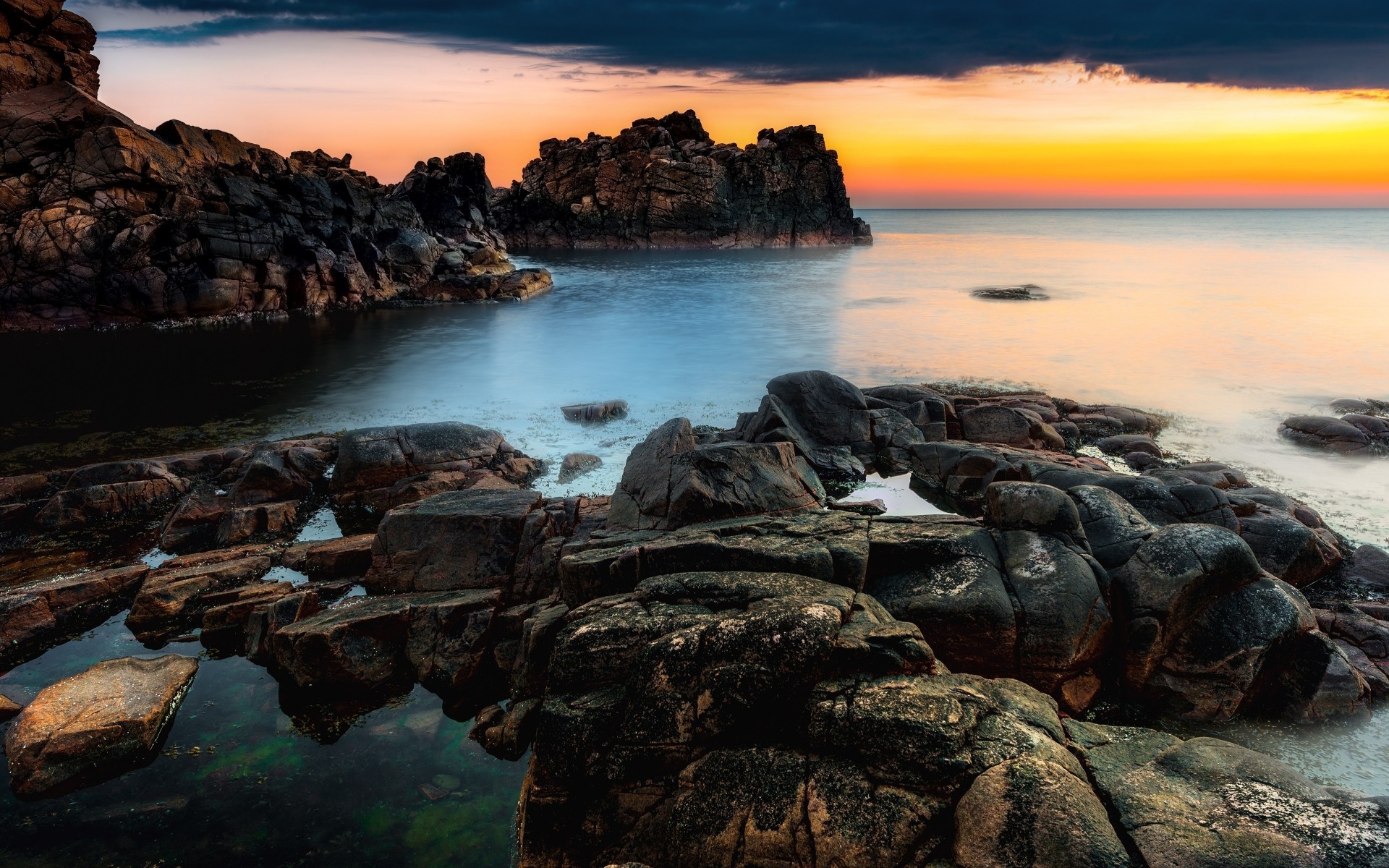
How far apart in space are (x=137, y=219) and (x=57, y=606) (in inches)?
1399

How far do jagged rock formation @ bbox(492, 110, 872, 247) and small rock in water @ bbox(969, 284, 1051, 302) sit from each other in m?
48.1

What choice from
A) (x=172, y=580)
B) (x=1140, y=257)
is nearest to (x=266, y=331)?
(x=172, y=580)

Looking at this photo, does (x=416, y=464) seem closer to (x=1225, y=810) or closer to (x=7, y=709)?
(x=7, y=709)

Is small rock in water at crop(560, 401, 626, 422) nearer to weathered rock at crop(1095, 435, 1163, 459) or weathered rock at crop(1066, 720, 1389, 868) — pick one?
weathered rock at crop(1095, 435, 1163, 459)

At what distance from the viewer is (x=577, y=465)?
52.2 ft

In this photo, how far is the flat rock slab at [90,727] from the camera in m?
7.20

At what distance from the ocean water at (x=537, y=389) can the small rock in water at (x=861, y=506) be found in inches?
29.6

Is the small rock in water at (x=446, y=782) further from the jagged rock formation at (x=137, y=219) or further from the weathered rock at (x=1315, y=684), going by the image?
the jagged rock formation at (x=137, y=219)

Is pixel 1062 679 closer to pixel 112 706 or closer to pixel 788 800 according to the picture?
pixel 788 800

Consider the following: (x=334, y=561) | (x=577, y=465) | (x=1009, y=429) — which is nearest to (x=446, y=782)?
(x=334, y=561)

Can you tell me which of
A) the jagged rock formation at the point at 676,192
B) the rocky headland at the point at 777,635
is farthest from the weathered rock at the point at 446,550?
the jagged rock formation at the point at 676,192

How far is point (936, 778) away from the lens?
5.16 m

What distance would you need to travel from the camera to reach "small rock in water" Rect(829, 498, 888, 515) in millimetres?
11844

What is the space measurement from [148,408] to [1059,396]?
28347 mm
